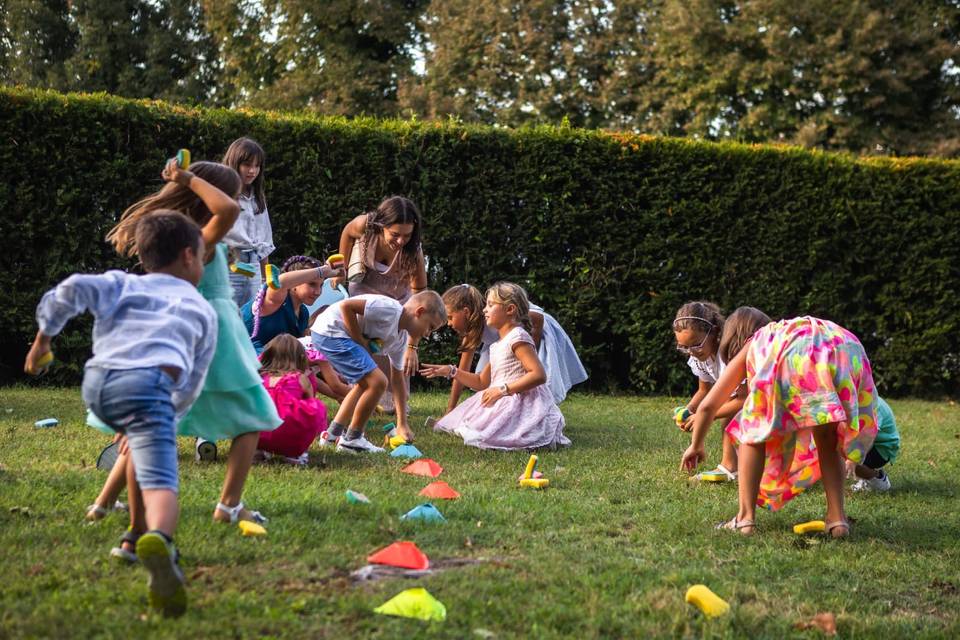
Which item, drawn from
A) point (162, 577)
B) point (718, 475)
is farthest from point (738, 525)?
point (162, 577)

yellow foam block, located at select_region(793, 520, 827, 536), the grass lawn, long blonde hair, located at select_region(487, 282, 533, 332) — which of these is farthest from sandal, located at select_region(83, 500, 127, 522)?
long blonde hair, located at select_region(487, 282, 533, 332)

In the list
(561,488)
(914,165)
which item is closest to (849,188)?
(914,165)

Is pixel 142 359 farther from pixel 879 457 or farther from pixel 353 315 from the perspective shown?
pixel 879 457

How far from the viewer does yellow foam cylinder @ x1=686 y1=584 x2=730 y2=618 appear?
3594 millimetres

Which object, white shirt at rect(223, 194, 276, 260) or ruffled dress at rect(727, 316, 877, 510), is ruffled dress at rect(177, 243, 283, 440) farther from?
white shirt at rect(223, 194, 276, 260)

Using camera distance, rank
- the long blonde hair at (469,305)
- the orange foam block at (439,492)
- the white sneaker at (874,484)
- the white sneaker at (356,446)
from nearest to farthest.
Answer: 1. the orange foam block at (439,492)
2. the white sneaker at (874,484)
3. the white sneaker at (356,446)
4. the long blonde hair at (469,305)

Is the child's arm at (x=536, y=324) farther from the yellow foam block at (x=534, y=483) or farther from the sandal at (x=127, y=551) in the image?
the sandal at (x=127, y=551)

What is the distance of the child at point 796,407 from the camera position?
4930mm

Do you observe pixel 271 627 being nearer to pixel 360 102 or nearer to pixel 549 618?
pixel 549 618

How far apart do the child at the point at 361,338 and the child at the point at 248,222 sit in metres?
0.76

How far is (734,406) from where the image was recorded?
665cm

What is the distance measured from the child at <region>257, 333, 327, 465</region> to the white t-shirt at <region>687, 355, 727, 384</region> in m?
2.54

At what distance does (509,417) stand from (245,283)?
217 cm

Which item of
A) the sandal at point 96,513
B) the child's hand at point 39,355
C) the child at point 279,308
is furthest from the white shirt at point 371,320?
the child's hand at point 39,355
